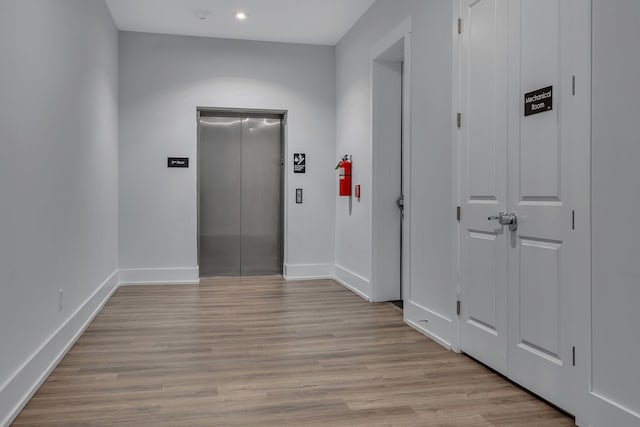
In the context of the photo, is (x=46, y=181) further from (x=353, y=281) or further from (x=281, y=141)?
(x=281, y=141)

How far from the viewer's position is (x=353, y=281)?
622 cm

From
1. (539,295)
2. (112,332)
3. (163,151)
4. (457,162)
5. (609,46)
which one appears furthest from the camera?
(163,151)

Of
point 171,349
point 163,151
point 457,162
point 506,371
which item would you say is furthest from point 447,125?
point 163,151

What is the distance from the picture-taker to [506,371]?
3174mm

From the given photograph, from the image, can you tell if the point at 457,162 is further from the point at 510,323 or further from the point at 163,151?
the point at 163,151

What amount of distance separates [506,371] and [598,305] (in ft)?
3.21

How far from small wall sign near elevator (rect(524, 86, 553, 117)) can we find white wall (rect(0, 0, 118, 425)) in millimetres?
2899

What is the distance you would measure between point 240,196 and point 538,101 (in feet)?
16.3

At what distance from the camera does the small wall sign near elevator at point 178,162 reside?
6.79 m

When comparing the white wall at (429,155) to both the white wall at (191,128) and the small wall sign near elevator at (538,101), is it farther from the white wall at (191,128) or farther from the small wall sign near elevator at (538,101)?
the white wall at (191,128)

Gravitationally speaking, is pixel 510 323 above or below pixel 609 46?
below

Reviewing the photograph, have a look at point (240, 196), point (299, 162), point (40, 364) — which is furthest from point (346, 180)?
point (40, 364)

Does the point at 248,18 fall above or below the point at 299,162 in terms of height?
above

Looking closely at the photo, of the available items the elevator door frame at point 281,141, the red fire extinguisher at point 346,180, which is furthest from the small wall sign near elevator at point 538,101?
the elevator door frame at point 281,141
